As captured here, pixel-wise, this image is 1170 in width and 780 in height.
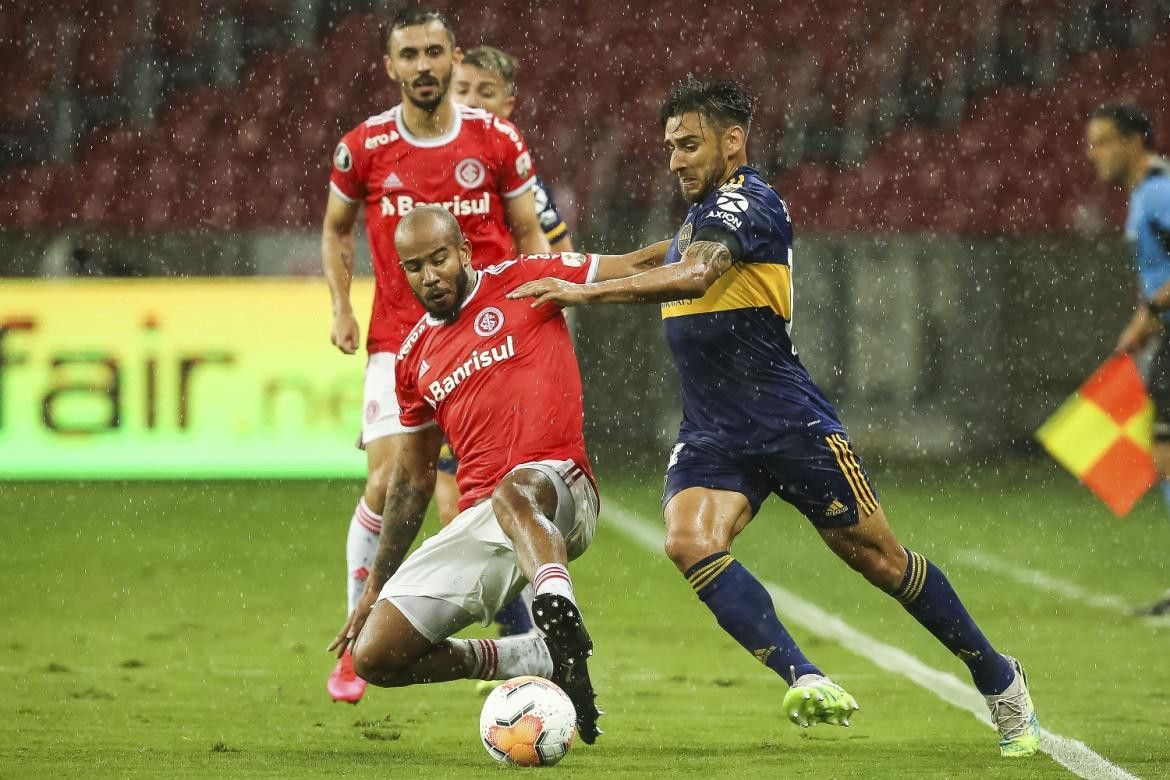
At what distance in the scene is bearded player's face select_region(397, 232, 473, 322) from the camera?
4.88 meters

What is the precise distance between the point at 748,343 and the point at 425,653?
4.00 feet

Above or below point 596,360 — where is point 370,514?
above

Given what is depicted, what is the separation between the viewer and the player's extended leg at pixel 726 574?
452 centimetres

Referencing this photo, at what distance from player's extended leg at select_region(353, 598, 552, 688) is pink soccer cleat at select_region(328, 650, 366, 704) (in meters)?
0.67

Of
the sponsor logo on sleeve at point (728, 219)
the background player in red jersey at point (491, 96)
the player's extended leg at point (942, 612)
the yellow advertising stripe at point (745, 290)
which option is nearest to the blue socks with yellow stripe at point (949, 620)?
the player's extended leg at point (942, 612)

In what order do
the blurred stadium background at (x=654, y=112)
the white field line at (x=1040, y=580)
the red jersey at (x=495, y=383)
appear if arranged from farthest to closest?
the blurred stadium background at (x=654, y=112)
the white field line at (x=1040, y=580)
the red jersey at (x=495, y=383)

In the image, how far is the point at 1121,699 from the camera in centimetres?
570

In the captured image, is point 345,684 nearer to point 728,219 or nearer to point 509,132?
point 509,132

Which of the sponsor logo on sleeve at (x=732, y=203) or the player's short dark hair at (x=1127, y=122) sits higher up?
the player's short dark hair at (x=1127, y=122)

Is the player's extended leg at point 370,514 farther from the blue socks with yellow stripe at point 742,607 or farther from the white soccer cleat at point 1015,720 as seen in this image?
the white soccer cleat at point 1015,720

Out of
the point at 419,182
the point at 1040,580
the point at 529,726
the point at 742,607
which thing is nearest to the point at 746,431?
the point at 742,607

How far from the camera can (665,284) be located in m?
4.42

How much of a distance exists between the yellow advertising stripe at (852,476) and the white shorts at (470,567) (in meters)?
0.71

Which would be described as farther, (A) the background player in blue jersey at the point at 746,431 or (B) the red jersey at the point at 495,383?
(B) the red jersey at the point at 495,383
